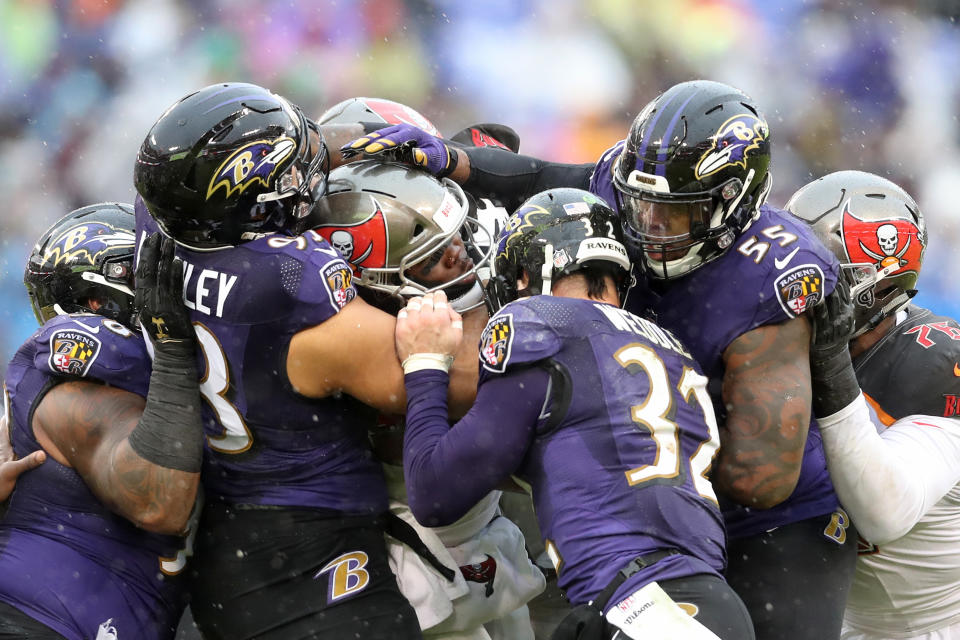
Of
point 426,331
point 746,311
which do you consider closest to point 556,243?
point 426,331

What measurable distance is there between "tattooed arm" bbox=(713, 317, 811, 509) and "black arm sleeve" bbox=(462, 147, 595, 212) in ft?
4.71

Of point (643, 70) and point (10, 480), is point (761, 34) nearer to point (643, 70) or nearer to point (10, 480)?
point (643, 70)

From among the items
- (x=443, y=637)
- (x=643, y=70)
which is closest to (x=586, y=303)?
(x=443, y=637)

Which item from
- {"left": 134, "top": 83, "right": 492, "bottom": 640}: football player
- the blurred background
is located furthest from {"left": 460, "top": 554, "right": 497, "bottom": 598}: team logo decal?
the blurred background

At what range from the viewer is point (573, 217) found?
3.37 meters

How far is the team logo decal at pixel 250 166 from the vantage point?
10.4 ft

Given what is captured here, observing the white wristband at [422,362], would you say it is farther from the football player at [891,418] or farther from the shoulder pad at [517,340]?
the football player at [891,418]

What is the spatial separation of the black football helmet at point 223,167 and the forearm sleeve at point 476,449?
88 cm

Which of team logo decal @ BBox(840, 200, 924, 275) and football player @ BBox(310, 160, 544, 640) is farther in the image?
team logo decal @ BBox(840, 200, 924, 275)

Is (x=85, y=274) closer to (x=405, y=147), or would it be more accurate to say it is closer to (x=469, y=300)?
(x=405, y=147)

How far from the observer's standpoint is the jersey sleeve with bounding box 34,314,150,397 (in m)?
3.38

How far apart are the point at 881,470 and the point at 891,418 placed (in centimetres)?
58

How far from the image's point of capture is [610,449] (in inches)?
114

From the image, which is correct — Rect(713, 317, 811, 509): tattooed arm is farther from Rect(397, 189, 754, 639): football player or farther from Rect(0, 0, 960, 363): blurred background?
Rect(0, 0, 960, 363): blurred background
